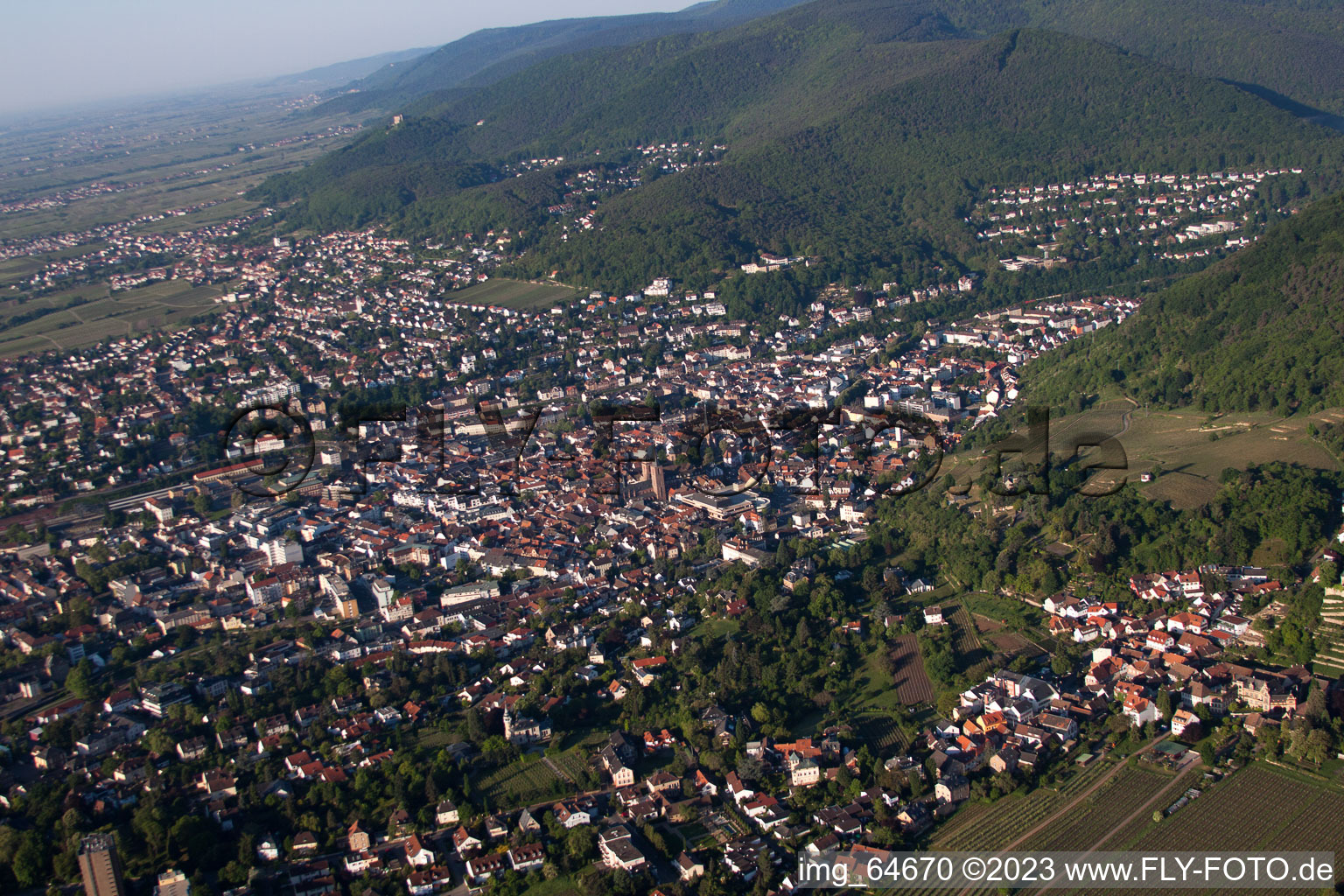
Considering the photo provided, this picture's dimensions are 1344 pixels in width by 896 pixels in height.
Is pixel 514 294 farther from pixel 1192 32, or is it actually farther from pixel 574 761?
pixel 1192 32

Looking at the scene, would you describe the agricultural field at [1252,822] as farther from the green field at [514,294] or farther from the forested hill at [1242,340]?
the green field at [514,294]

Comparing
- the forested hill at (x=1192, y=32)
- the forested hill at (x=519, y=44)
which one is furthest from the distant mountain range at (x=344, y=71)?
the forested hill at (x=1192, y=32)

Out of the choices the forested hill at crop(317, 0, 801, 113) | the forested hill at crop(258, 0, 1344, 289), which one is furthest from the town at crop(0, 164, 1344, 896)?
the forested hill at crop(317, 0, 801, 113)

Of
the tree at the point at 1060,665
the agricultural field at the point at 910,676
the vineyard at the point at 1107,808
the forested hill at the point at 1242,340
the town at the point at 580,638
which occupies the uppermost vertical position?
the forested hill at the point at 1242,340

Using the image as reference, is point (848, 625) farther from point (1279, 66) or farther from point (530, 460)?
point (1279, 66)

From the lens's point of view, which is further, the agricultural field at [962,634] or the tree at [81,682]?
the tree at [81,682]

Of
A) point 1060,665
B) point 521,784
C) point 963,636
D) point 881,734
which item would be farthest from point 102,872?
point 1060,665
